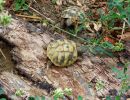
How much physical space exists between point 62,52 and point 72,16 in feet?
1.68

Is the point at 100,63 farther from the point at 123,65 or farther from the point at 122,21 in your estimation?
the point at 122,21

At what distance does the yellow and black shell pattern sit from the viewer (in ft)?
9.75

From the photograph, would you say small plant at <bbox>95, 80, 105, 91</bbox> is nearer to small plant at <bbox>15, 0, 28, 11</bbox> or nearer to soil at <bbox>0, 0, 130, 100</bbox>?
soil at <bbox>0, 0, 130, 100</bbox>

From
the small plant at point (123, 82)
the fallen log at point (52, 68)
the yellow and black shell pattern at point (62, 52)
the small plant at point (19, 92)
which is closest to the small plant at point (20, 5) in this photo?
the fallen log at point (52, 68)

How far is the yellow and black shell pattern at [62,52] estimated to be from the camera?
2.97 metres

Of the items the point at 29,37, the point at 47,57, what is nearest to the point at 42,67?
the point at 47,57

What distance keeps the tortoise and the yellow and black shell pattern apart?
312mm

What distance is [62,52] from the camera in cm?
304

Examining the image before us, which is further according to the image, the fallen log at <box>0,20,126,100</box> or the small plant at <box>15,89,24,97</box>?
the fallen log at <box>0,20,126,100</box>

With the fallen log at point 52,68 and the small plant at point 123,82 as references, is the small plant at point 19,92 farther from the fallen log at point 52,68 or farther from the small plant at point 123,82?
the small plant at point 123,82

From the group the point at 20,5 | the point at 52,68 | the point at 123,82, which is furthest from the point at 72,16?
the point at 123,82

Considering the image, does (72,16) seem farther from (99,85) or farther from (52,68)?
(99,85)

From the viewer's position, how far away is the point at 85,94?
2.84 m

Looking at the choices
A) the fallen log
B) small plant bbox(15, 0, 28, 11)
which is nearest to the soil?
the fallen log
